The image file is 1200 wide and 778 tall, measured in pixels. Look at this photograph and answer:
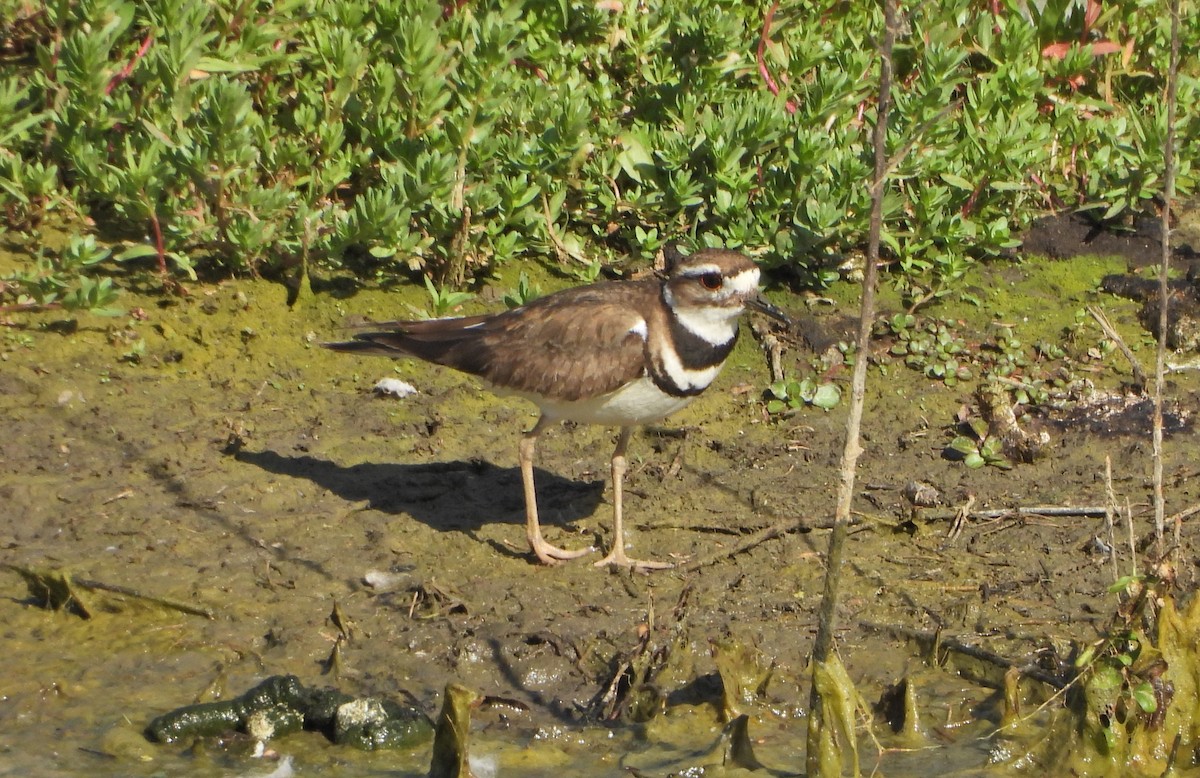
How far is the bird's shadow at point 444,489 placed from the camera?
662cm

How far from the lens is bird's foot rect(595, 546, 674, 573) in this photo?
6.21 meters

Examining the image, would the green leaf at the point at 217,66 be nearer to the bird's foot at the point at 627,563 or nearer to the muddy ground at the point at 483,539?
the muddy ground at the point at 483,539

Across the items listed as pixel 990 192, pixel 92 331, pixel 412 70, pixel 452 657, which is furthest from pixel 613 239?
pixel 452 657

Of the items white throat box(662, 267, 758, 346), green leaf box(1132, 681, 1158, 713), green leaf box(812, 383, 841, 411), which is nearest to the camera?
green leaf box(1132, 681, 1158, 713)

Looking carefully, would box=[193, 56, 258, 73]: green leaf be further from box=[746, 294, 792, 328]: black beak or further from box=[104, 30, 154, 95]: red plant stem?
box=[746, 294, 792, 328]: black beak

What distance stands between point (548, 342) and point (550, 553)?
0.92 meters

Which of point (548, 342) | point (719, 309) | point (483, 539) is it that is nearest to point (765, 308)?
point (719, 309)

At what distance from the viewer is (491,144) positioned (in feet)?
25.8

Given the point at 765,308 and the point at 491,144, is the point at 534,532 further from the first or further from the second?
the point at 491,144

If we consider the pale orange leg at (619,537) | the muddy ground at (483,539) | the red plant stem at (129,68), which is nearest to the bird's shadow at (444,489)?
the muddy ground at (483,539)

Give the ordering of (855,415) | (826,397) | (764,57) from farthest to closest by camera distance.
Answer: (764,57) → (826,397) → (855,415)

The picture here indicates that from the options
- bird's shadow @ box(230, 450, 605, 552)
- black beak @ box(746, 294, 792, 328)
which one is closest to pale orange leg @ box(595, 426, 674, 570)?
bird's shadow @ box(230, 450, 605, 552)

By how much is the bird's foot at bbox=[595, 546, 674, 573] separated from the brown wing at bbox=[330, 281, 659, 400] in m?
0.69

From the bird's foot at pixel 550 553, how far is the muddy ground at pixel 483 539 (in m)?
0.05
